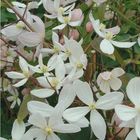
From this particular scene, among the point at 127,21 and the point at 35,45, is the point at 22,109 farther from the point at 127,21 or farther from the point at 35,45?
the point at 127,21

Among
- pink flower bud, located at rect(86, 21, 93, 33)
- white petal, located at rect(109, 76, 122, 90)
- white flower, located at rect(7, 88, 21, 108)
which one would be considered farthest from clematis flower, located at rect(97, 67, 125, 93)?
white flower, located at rect(7, 88, 21, 108)

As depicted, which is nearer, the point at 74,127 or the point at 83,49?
the point at 74,127

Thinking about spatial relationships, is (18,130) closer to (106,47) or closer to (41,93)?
(41,93)

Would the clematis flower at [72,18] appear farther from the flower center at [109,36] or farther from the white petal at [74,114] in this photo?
the white petal at [74,114]

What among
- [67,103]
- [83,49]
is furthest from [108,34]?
[67,103]

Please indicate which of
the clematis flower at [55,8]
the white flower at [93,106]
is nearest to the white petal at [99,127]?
the white flower at [93,106]

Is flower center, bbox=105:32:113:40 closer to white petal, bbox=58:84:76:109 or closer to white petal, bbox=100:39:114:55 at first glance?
white petal, bbox=100:39:114:55

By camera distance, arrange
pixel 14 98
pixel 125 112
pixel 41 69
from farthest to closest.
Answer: pixel 14 98, pixel 41 69, pixel 125 112

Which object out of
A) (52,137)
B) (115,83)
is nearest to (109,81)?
(115,83)
